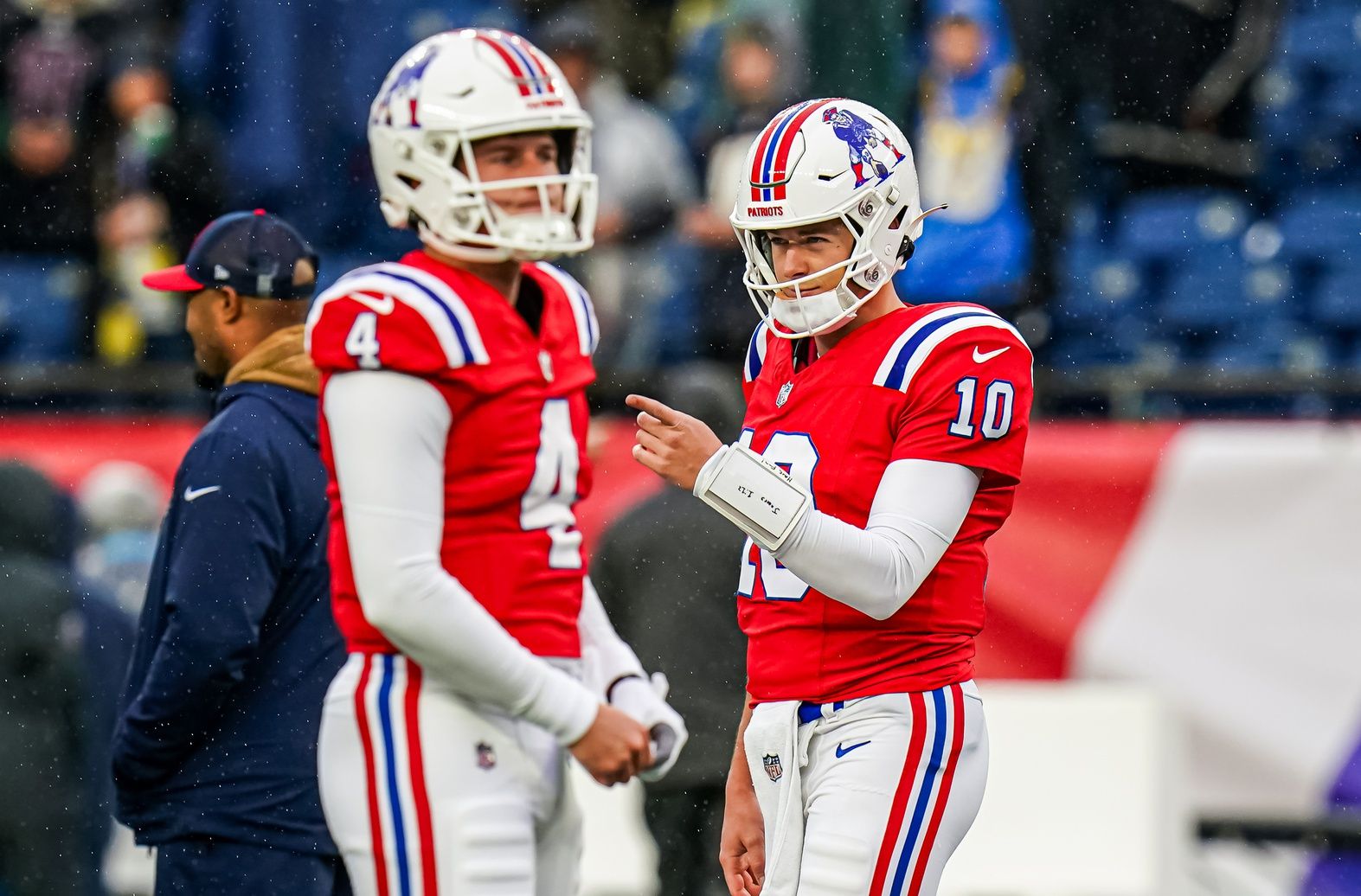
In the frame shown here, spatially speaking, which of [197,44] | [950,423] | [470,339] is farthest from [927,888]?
[197,44]

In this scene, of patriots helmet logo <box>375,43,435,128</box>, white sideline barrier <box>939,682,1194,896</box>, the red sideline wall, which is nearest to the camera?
patriots helmet logo <box>375,43,435,128</box>

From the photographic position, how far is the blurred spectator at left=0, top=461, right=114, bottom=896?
6.17 meters

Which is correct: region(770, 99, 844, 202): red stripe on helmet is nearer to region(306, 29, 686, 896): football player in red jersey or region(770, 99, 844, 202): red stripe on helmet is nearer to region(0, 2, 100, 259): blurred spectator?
region(306, 29, 686, 896): football player in red jersey

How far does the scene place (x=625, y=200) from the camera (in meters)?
8.65

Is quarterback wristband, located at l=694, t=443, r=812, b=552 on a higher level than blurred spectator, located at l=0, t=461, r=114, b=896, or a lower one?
higher

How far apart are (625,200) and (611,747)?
539cm

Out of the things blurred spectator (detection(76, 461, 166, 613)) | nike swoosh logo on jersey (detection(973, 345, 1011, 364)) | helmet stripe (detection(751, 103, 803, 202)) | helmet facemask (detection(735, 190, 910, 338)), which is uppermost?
helmet stripe (detection(751, 103, 803, 202))

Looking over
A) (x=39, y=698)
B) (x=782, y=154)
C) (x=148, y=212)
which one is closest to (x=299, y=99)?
(x=148, y=212)

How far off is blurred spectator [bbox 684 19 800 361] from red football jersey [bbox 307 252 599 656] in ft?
14.4

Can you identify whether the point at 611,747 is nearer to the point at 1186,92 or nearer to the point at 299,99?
the point at 299,99

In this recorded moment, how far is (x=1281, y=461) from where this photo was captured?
6789 mm

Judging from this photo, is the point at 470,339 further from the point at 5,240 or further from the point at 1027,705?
the point at 5,240

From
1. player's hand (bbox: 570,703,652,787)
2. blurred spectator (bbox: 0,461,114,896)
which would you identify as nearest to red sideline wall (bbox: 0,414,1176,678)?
blurred spectator (bbox: 0,461,114,896)

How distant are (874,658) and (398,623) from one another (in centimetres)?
80
